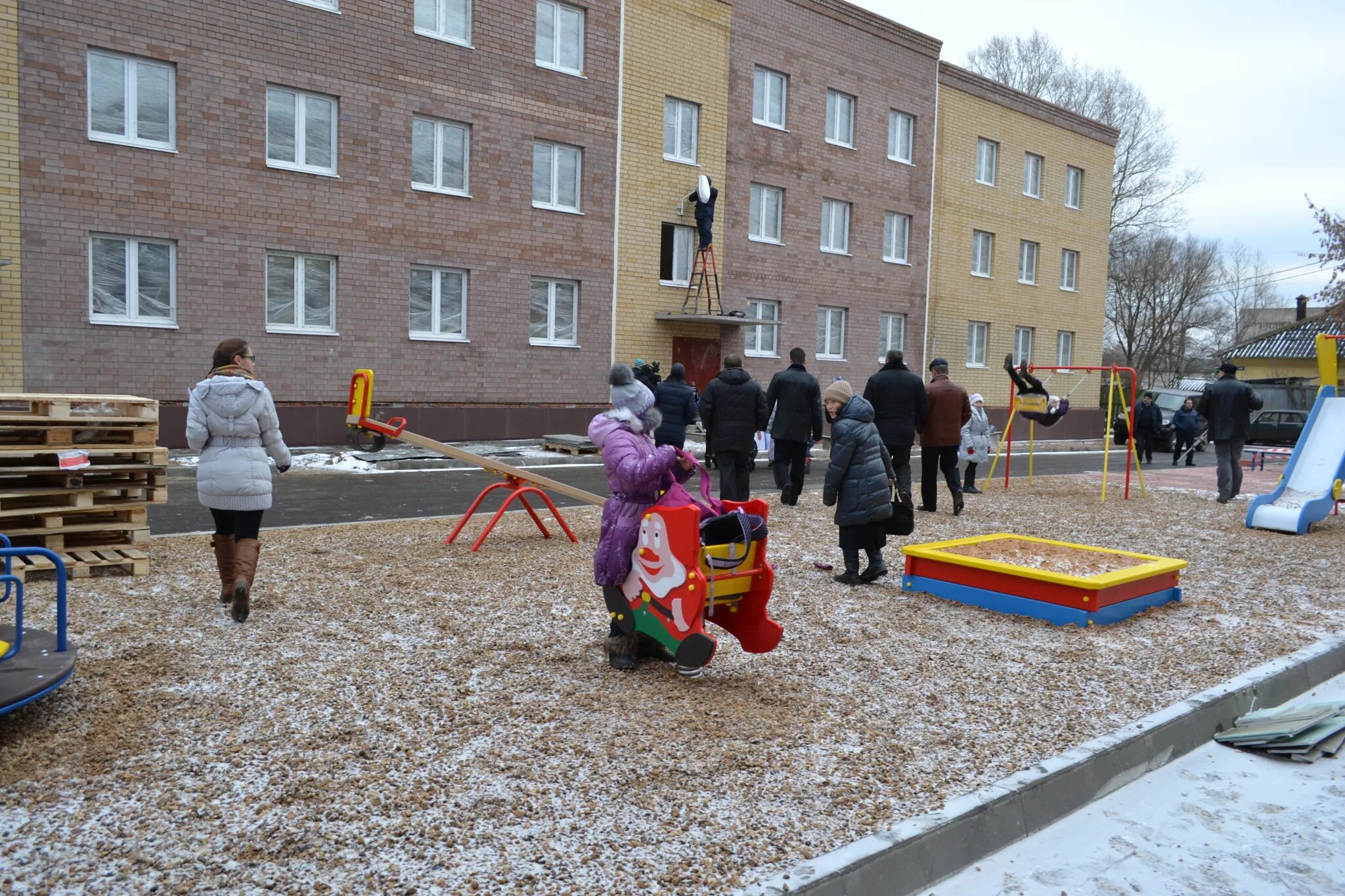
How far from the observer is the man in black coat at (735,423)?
11.3 metres

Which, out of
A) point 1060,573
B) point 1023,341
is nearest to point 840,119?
point 1023,341

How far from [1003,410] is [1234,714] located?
28289 millimetres

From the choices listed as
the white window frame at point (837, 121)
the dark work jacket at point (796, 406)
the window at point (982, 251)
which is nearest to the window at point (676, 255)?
the white window frame at point (837, 121)

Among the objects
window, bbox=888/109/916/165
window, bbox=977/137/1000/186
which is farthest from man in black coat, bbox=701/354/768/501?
window, bbox=977/137/1000/186

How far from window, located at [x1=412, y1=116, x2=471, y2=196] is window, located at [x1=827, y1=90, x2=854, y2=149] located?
1135 centimetres

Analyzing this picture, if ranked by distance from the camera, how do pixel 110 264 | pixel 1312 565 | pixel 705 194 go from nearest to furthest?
pixel 1312 565
pixel 110 264
pixel 705 194

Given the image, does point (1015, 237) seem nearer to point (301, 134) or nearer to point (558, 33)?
point (558, 33)

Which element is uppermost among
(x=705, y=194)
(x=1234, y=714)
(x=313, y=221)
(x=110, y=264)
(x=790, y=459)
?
(x=705, y=194)

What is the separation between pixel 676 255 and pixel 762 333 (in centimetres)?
354

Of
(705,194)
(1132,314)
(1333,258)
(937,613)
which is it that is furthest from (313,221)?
(1132,314)

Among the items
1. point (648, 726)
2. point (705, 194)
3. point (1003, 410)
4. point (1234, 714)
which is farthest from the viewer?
point (1003, 410)

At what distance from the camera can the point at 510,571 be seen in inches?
323

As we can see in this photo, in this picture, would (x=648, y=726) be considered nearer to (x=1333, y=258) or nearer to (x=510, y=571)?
(x=510, y=571)

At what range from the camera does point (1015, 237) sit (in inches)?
1334
